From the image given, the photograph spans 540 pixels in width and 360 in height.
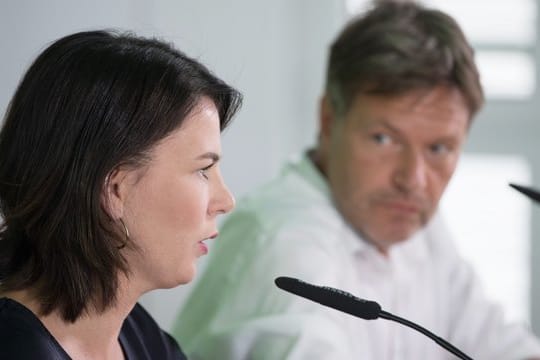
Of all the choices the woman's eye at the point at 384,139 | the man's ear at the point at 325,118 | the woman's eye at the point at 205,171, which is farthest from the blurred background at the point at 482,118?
the woman's eye at the point at 205,171

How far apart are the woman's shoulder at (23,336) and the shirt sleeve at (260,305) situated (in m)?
0.37

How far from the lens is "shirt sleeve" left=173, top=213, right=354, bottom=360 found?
1.19m

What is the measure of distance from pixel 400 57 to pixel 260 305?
421 mm

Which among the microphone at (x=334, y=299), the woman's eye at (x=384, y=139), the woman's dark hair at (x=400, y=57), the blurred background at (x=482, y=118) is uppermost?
the woman's dark hair at (x=400, y=57)

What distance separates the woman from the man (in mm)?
364

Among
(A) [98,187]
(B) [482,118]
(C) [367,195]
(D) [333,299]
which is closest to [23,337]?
(A) [98,187]

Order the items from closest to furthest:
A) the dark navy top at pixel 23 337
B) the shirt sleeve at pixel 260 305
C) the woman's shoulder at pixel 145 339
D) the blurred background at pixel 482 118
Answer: the dark navy top at pixel 23 337 < the woman's shoulder at pixel 145 339 < the shirt sleeve at pixel 260 305 < the blurred background at pixel 482 118

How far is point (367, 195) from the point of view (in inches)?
55.9

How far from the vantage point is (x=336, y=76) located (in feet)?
4.80

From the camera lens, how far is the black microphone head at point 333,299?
90 centimetres

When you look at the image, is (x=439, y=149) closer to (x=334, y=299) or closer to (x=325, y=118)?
(x=325, y=118)

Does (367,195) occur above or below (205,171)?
below

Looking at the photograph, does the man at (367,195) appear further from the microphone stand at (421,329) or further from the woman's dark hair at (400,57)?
the microphone stand at (421,329)

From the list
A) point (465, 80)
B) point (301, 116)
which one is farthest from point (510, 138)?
point (465, 80)
